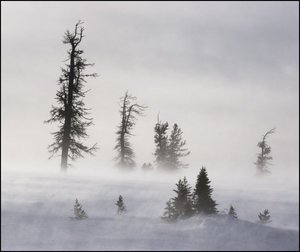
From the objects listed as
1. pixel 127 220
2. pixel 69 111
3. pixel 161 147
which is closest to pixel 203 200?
pixel 127 220

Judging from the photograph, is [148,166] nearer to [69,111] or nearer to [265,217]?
[69,111]

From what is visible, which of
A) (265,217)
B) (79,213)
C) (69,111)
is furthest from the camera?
(69,111)

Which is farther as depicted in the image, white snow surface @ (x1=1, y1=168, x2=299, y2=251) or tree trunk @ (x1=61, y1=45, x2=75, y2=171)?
tree trunk @ (x1=61, y1=45, x2=75, y2=171)

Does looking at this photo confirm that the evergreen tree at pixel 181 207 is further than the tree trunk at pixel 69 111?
No

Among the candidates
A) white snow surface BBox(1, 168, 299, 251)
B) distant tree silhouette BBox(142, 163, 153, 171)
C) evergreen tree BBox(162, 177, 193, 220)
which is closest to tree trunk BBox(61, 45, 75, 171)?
white snow surface BBox(1, 168, 299, 251)

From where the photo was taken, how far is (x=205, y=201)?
12641 millimetres

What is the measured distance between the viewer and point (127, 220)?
12602 millimetres

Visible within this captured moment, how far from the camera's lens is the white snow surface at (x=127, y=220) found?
10.6 metres

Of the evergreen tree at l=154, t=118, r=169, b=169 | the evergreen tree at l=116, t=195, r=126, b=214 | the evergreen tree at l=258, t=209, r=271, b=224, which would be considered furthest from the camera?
the evergreen tree at l=154, t=118, r=169, b=169

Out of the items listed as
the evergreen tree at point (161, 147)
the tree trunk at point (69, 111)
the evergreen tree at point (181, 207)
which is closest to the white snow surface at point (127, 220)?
the evergreen tree at point (181, 207)

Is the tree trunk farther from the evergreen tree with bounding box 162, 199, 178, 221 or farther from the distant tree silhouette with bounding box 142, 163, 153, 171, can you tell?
the distant tree silhouette with bounding box 142, 163, 153, 171

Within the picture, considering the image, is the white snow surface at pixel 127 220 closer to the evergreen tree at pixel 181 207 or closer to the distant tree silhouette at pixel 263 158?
the evergreen tree at pixel 181 207

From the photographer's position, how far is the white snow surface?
10570mm

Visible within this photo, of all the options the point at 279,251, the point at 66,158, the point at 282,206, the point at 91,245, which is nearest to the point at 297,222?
the point at 282,206
